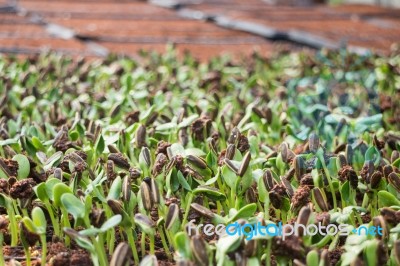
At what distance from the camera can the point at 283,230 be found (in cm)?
134

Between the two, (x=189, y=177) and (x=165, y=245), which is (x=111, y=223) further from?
(x=189, y=177)

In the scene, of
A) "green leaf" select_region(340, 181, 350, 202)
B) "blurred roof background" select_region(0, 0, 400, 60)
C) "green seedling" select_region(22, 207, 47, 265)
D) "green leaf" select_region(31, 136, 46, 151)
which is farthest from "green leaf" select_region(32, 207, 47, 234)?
"blurred roof background" select_region(0, 0, 400, 60)

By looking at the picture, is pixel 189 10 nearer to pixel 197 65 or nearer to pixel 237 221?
pixel 197 65

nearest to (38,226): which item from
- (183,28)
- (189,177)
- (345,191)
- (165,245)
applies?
(165,245)

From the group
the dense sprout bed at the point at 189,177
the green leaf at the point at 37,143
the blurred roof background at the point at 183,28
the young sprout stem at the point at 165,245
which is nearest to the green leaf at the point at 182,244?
the dense sprout bed at the point at 189,177

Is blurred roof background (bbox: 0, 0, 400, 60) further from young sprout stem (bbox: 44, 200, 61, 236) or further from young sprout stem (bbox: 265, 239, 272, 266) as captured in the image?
young sprout stem (bbox: 265, 239, 272, 266)

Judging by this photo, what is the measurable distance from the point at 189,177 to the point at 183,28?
13.3 feet

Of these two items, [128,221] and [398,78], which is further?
[398,78]

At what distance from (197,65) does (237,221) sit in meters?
2.48

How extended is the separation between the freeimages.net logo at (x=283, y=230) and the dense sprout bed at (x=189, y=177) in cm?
1

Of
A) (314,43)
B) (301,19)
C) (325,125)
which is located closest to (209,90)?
(325,125)

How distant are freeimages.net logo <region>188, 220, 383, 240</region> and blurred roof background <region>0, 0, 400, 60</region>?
298cm

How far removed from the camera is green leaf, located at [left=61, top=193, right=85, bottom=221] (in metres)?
1.46

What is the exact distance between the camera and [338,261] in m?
1.46
